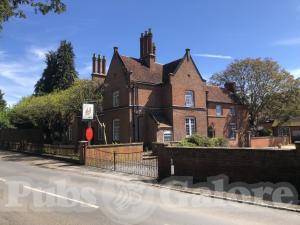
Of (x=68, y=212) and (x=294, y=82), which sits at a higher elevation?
(x=294, y=82)

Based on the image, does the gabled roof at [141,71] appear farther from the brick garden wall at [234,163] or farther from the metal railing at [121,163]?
the brick garden wall at [234,163]

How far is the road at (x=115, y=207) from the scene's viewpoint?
356 inches

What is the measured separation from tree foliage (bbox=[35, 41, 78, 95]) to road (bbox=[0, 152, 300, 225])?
42340mm

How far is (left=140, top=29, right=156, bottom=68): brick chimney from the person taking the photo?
1528 inches

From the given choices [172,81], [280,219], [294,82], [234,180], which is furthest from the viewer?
[294,82]

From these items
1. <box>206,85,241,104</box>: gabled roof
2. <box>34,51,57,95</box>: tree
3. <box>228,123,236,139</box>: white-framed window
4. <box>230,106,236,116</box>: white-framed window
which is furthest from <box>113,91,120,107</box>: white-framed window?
<box>34,51,57,95</box>: tree

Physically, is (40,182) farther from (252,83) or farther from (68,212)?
(252,83)

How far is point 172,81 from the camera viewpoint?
37156 mm

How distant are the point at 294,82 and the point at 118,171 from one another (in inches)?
1535

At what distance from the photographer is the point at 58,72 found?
5684cm

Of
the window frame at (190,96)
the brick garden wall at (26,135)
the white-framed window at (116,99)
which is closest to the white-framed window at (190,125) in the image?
the window frame at (190,96)

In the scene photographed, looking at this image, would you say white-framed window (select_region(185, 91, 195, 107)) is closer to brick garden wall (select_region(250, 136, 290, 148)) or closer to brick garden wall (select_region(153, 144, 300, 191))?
brick garden wall (select_region(250, 136, 290, 148))

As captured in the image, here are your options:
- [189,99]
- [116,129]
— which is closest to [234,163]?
[116,129]

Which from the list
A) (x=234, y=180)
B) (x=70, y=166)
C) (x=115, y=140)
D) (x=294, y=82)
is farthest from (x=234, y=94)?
(x=234, y=180)
